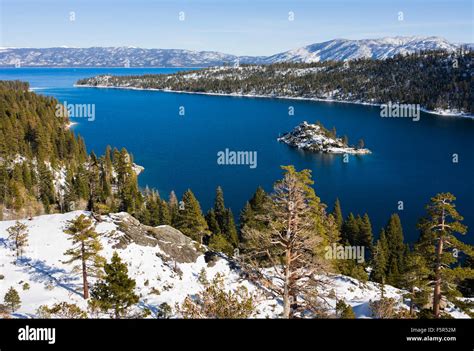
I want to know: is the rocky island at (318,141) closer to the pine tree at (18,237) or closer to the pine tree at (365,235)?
the pine tree at (365,235)

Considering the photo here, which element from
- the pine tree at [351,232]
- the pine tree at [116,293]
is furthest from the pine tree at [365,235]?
the pine tree at [116,293]

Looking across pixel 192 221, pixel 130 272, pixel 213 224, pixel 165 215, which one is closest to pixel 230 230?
pixel 213 224

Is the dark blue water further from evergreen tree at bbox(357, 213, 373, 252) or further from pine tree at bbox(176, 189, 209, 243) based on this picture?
pine tree at bbox(176, 189, 209, 243)

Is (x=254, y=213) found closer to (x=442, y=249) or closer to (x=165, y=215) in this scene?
(x=165, y=215)

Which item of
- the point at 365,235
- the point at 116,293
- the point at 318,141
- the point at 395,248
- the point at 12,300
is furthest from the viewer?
the point at 318,141
